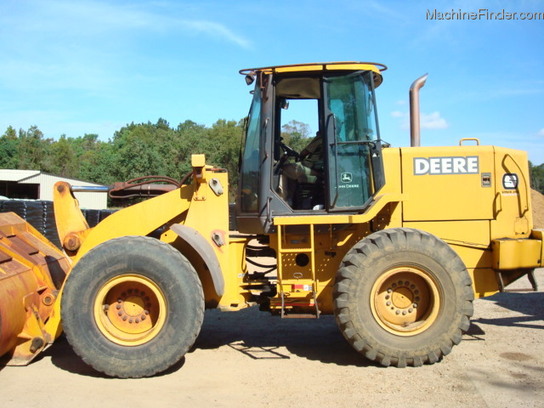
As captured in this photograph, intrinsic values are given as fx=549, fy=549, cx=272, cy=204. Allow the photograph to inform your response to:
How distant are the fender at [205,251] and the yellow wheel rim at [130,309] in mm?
518

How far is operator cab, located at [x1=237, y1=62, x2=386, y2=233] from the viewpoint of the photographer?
568cm

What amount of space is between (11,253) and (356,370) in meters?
3.60


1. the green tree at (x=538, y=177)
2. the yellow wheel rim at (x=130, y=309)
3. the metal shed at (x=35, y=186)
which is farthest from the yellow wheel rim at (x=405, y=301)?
the green tree at (x=538, y=177)

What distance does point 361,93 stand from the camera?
580 cm

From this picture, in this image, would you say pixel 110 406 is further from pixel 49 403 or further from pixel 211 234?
pixel 211 234

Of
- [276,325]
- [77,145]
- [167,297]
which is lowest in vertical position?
[276,325]

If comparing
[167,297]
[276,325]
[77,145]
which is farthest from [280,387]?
[77,145]

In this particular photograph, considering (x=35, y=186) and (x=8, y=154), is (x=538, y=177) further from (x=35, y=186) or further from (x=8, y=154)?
(x=8, y=154)

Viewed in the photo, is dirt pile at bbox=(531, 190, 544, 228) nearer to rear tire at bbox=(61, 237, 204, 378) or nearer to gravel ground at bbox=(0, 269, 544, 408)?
gravel ground at bbox=(0, 269, 544, 408)

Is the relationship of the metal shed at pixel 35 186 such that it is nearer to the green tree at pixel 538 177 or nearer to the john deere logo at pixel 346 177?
the john deere logo at pixel 346 177

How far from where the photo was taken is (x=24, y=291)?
5191mm

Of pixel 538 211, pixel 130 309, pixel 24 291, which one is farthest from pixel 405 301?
pixel 538 211

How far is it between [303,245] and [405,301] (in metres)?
1.17

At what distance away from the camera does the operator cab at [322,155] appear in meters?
5.68
